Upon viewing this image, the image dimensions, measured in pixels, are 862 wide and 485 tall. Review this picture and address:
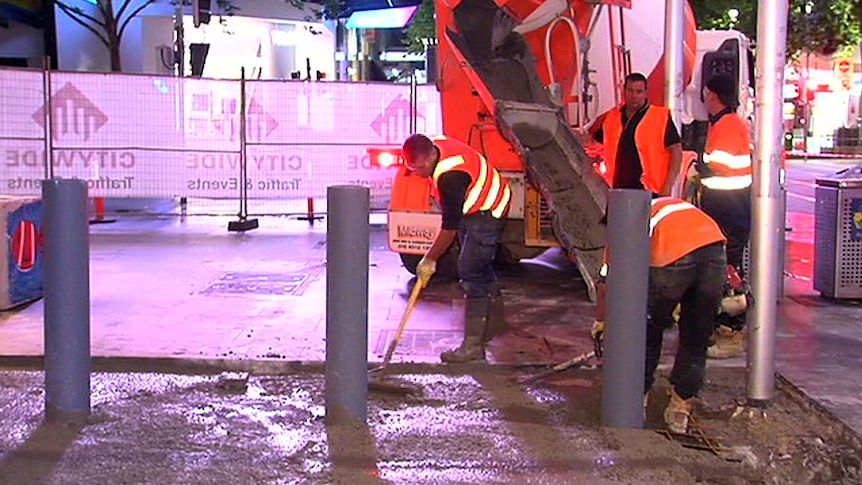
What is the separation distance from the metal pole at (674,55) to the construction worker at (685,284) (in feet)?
9.61

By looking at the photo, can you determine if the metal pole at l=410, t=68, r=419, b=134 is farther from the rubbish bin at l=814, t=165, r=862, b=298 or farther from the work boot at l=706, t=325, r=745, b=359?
the work boot at l=706, t=325, r=745, b=359

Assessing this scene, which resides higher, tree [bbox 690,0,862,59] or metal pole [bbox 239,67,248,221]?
tree [bbox 690,0,862,59]

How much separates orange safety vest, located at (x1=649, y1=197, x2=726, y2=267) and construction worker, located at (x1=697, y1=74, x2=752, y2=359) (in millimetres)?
1800

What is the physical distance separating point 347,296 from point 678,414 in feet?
6.14

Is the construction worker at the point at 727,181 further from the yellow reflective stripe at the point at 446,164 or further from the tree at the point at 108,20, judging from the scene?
the tree at the point at 108,20

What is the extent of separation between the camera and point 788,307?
29.0ft

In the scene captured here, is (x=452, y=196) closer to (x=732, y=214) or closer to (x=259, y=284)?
(x=732, y=214)

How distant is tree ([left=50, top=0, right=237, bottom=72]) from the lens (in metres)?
19.5

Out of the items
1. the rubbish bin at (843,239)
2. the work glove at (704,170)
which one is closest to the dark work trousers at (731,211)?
the work glove at (704,170)

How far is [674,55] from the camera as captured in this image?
26.9 ft

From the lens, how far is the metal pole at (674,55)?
807 centimetres

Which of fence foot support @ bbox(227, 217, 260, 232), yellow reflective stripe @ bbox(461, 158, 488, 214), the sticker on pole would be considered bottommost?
fence foot support @ bbox(227, 217, 260, 232)

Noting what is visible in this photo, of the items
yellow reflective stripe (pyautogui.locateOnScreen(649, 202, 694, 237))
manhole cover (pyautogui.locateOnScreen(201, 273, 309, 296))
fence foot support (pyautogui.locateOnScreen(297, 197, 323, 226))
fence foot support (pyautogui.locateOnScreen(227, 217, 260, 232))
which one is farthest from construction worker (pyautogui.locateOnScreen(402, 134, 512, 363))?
fence foot support (pyautogui.locateOnScreen(297, 197, 323, 226))

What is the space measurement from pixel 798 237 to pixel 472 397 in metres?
10.2
